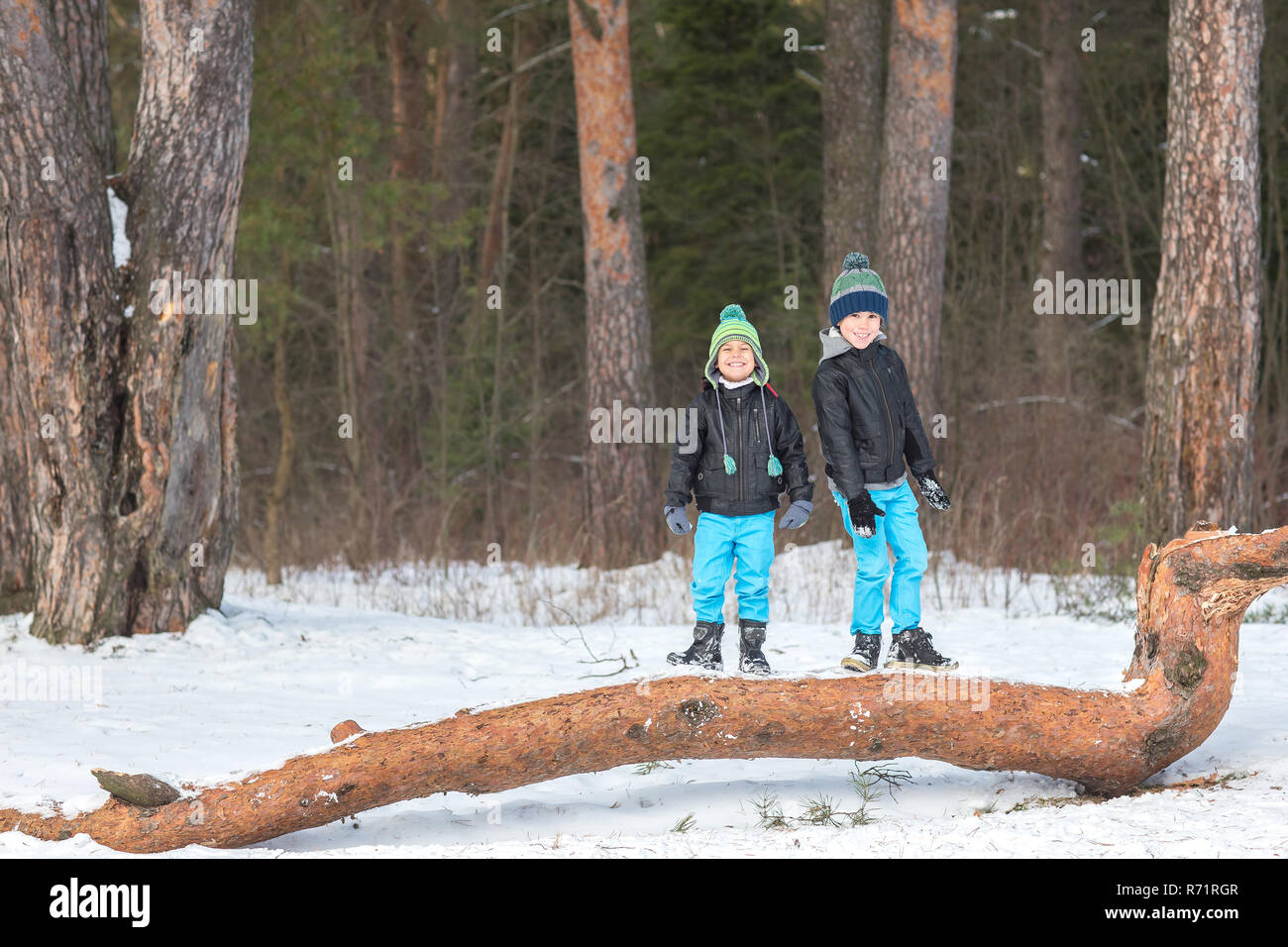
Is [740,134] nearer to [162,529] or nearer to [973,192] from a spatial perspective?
[973,192]

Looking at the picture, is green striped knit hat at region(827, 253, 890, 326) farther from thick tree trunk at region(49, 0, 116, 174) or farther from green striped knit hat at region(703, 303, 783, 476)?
thick tree trunk at region(49, 0, 116, 174)

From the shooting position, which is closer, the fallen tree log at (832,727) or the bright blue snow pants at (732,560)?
the fallen tree log at (832,727)

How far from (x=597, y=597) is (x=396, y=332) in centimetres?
869

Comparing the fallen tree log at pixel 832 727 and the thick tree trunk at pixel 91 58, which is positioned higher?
the thick tree trunk at pixel 91 58

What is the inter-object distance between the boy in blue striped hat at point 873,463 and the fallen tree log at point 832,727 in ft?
2.21

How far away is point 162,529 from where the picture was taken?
7.78 metres

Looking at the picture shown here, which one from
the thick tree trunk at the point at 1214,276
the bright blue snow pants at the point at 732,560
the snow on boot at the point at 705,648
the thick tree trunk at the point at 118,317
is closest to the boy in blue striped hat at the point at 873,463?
the bright blue snow pants at the point at 732,560

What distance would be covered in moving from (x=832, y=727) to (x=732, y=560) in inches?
47.2

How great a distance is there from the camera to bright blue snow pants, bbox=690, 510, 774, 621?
5.45 metres

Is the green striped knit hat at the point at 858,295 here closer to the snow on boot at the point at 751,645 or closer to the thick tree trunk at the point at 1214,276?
the snow on boot at the point at 751,645

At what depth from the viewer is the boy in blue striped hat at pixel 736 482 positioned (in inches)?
215

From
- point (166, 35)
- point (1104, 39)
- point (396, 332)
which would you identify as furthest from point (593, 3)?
point (1104, 39)

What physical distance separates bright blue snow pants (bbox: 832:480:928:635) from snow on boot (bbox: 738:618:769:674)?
15.9 inches

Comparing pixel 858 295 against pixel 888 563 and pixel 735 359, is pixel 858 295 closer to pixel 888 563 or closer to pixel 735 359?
pixel 735 359
